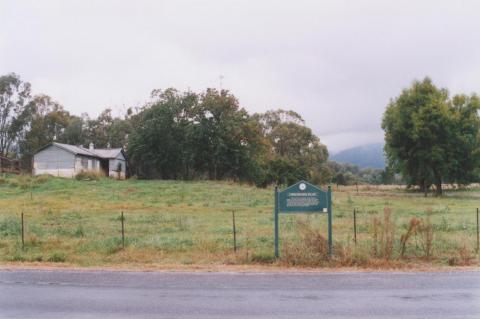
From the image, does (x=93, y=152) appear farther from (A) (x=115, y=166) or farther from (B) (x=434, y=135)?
(B) (x=434, y=135)

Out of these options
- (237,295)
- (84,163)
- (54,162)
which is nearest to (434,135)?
(84,163)

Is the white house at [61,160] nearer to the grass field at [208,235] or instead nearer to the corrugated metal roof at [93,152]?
the corrugated metal roof at [93,152]

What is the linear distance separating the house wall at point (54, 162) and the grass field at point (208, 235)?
29332 millimetres

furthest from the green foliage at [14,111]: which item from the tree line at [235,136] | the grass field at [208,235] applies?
the grass field at [208,235]

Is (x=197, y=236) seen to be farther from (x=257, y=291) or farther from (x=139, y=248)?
(x=257, y=291)

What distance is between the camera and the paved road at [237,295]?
9.10 meters

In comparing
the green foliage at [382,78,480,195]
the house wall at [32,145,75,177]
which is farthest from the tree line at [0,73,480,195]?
the house wall at [32,145,75,177]

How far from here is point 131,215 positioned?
91.2 feet

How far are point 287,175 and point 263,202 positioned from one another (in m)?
46.7

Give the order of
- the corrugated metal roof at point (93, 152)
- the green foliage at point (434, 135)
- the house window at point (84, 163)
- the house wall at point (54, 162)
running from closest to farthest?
the green foliage at point (434, 135), the house wall at point (54, 162), the corrugated metal roof at point (93, 152), the house window at point (84, 163)

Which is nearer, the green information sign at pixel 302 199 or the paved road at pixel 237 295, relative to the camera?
the paved road at pixel 237 295

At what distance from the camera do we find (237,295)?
10562 millimetres

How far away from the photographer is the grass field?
49.2ft

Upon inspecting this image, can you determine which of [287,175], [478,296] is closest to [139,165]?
[287,175]
